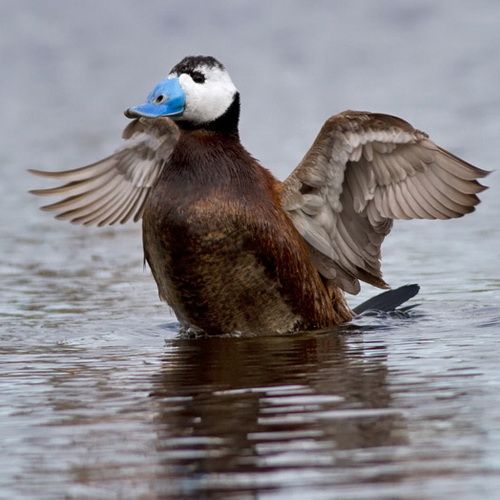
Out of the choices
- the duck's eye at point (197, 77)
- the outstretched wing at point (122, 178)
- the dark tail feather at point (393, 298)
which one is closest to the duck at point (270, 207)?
the duck's eye at point (197, 77)

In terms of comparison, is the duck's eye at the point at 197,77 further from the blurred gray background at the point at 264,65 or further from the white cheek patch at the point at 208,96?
the blurred gray background at the point at 264,65

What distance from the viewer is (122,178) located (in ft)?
31.9

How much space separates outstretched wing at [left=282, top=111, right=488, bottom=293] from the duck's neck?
1.55 ft

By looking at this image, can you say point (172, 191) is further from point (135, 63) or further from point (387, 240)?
point (135, 63)

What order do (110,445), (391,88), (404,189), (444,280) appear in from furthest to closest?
(391,88), (444,280), (404,189), (110,445)

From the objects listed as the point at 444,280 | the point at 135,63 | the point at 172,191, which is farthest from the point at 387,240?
the point at 135,63

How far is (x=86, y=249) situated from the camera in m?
12.4

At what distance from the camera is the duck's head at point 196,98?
8.20 meters

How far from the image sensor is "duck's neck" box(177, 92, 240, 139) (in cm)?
845

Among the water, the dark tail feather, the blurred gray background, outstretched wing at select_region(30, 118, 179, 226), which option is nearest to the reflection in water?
the water

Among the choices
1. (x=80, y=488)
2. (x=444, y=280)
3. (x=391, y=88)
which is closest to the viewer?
(x=80, y=488)

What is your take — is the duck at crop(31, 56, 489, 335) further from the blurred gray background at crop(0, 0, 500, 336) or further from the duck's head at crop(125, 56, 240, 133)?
the blurred gray background at crop(0, 0, 500, 336)

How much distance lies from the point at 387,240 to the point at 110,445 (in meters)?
7.19

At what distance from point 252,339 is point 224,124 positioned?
1.25 metres
